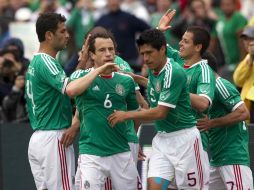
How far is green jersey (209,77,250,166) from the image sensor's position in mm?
14195

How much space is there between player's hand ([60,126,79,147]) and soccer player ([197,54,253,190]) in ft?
4.68

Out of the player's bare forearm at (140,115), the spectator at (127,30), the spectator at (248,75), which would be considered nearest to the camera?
the player's bare forearm at (140,115)

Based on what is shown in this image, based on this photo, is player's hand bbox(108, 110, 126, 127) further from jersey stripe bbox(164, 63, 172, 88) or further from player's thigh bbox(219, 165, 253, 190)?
player's thigh bbox(219, 165, 253, 190)

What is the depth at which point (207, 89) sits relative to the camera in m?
13.8

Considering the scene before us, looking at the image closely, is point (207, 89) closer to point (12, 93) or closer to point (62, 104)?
point (62, 104)

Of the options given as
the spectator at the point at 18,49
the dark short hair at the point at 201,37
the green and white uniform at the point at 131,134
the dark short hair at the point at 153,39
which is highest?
the spectator at the point at 18,49

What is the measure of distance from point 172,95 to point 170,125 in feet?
1.60

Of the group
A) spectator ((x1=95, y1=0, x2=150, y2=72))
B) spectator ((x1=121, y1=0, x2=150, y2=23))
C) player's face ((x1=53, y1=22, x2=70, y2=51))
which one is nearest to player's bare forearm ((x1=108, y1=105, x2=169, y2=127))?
player's face ((x1=53, y1=22, x2=70, y2=51))

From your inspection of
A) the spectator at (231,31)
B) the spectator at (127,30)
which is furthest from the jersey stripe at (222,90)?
the spectator at (231,31)

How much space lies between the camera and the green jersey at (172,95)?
13.3 metres

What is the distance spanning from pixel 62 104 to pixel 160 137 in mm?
1126

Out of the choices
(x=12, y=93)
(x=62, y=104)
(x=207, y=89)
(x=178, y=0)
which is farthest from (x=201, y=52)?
(x=178, y=0)

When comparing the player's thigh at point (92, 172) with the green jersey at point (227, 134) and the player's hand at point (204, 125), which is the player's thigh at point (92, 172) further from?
the green jersey at point (227, 134)

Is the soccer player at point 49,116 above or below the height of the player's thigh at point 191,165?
above
